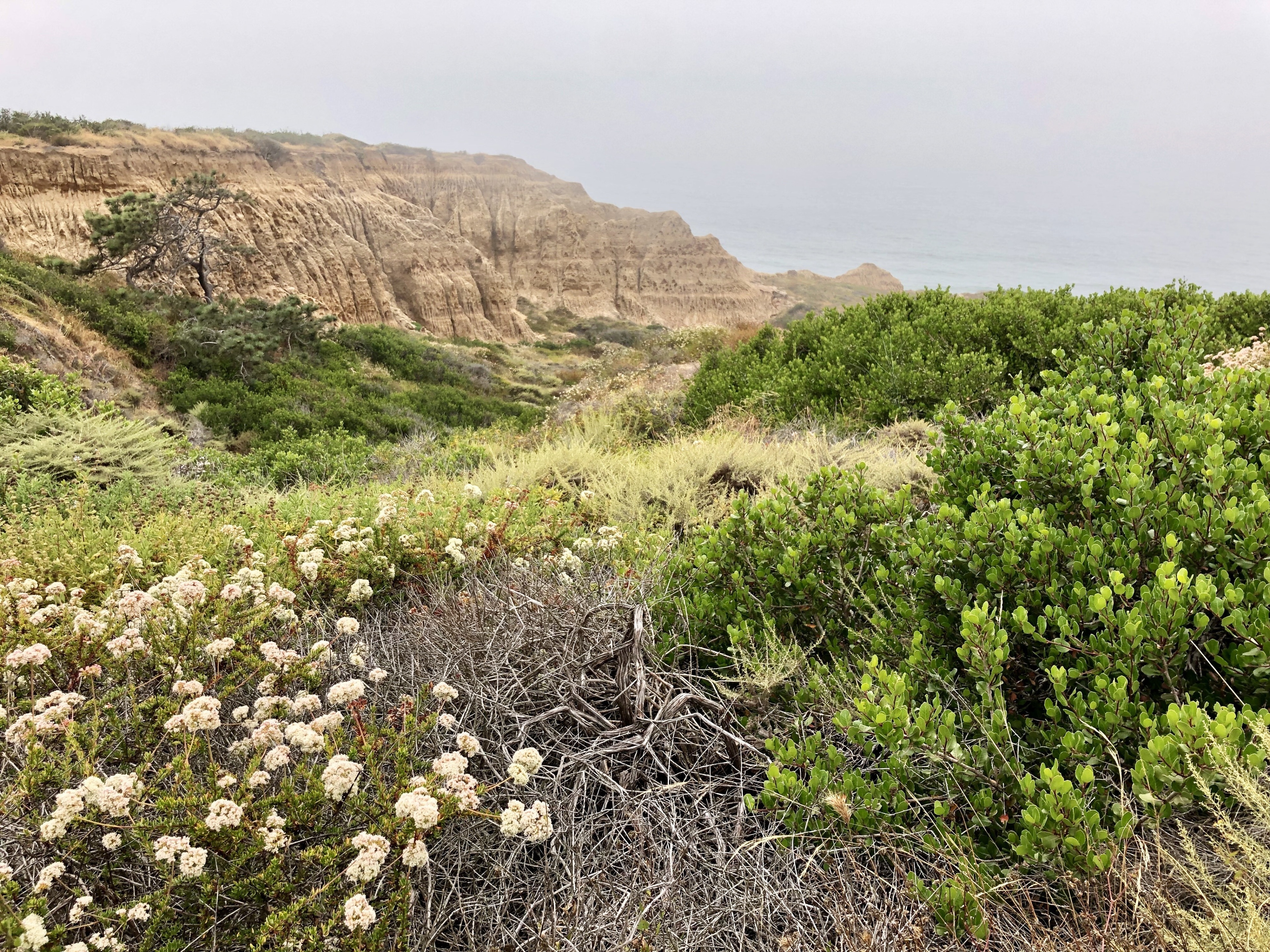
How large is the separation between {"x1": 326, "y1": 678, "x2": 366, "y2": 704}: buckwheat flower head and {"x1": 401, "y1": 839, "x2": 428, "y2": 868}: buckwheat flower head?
44 centimetres

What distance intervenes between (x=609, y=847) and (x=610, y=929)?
0.32 metres

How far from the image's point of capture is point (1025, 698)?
2033 millimetres

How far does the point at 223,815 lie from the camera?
4.74 ft

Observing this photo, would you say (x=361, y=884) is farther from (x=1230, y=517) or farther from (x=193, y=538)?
(x=193, y=538)

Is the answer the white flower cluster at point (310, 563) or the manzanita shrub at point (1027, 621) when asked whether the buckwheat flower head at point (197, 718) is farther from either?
the manzanita shrub at point (1027, 621)

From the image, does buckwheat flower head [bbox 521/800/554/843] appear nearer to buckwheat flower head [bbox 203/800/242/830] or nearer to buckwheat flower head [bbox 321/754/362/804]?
buckwheat flower head [bbox 321/754/362/804]

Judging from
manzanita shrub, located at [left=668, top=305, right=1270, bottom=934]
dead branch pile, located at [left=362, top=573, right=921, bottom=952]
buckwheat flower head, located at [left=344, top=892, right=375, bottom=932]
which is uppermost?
manzanita shrub, located at [left=668, top=305, right=1270, bottom=934]

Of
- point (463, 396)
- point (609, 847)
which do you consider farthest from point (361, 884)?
point (463, 396)

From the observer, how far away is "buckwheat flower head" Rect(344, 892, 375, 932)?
1.28 m

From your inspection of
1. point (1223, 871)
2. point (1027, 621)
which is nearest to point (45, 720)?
point (1027, 621)

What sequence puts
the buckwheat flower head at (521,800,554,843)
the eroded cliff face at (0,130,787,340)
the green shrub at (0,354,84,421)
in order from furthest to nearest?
the eroded cliff face at (0,130,787,340) < the green shrub at (0,354,84,421) < the buckwheat flower head at (521,800,554,843)

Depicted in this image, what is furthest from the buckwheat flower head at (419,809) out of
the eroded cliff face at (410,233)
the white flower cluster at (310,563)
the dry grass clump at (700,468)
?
the eroded cliff face at (410,233)

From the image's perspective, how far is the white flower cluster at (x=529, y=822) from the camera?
150cm

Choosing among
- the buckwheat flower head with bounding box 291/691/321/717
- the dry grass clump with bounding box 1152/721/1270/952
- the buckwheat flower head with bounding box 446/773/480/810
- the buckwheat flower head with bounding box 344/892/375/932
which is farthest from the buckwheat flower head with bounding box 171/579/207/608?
the dry grass clump with bounding box 1152/721/1270/952
